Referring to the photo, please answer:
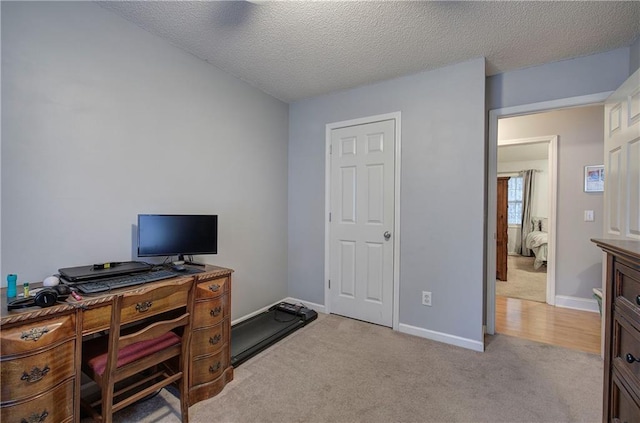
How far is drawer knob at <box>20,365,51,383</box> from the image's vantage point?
1.09 m

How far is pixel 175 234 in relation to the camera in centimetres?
198

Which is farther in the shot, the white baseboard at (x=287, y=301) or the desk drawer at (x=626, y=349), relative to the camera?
the white baseboard at (x=287, y=301)

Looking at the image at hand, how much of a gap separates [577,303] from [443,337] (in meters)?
2.19

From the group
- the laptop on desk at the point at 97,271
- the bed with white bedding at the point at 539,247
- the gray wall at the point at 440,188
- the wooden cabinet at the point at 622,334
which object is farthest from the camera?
the bed with white bedding at the point at 539,247

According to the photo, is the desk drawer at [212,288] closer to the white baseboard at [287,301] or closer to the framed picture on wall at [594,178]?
the white baseboard at [287,301]

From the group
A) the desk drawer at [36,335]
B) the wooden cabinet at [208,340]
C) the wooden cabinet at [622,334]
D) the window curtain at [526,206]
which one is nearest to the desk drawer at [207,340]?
the wooden cabinet at [208,340]

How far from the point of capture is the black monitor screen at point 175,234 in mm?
1848

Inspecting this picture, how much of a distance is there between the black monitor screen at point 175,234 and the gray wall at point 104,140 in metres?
0.20

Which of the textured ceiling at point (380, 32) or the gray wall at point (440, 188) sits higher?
the textured ceiling at point (380, 32)

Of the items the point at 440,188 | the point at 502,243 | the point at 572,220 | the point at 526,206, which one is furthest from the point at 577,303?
the point at 526,206

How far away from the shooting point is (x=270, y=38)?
2.08 meters

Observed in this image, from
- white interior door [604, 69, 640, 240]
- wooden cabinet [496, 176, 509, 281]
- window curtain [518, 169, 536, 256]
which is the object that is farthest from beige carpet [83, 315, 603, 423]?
window curtain [518, 169, 536, 256]

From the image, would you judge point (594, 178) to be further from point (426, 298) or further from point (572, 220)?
point (426, 298)

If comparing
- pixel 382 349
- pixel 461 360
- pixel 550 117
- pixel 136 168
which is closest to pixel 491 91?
pixel 550 117
